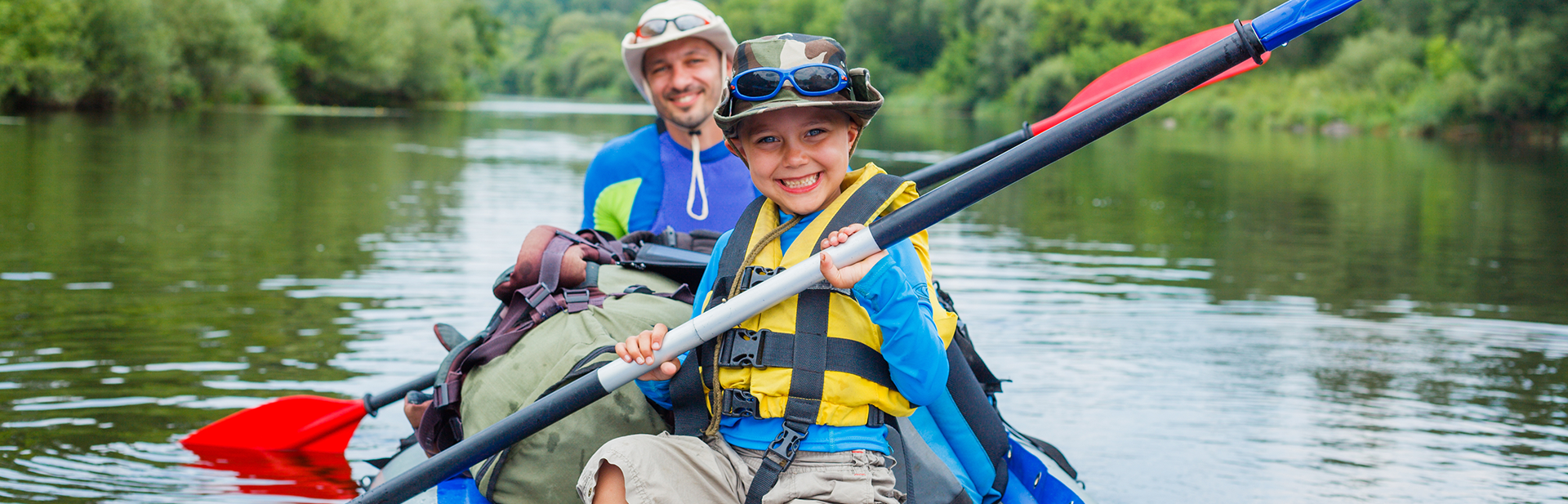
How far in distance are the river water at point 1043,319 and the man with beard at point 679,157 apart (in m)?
1.41

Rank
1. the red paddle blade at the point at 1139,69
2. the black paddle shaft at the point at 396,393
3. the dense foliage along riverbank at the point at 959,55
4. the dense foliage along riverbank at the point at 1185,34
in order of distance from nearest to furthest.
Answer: the red paddle blade at the point at 1139,69
the black paddle shaft at the point at 396,393
the dense foliage along riverbank at the point at 959,55
the dense foliage along riverbank at the point at 1185,34

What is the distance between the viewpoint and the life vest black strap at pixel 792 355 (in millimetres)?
2357

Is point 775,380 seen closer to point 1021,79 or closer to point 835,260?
point 835,260

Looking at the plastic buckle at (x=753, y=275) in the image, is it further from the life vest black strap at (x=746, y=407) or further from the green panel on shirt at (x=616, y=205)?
the green panel on shirt at (x=616, y=205)

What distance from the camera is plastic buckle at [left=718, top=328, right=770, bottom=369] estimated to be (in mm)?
2379

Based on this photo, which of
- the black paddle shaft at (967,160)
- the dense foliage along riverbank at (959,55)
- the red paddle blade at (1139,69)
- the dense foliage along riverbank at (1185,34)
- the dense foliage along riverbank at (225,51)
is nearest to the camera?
the red paddle blade at (1139,69)

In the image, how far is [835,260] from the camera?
2240 mm

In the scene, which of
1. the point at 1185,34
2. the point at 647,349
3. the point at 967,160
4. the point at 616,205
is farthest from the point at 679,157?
the point at 1185,34

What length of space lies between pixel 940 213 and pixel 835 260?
216 millimetres

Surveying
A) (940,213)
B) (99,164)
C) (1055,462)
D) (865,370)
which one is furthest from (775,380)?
(99,164)

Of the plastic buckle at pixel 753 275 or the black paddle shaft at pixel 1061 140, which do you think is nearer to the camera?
the black paddle shaft at pixel 1061 140

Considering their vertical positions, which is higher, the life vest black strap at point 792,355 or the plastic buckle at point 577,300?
the life vest black strap at point 792,355

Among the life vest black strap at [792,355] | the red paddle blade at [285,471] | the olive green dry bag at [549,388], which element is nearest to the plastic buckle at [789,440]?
the life vest black strap at [792,355]

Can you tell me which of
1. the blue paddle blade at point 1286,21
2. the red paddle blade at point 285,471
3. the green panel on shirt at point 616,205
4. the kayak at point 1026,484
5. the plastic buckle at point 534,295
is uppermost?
the blue paddle blade at point 1286,21
